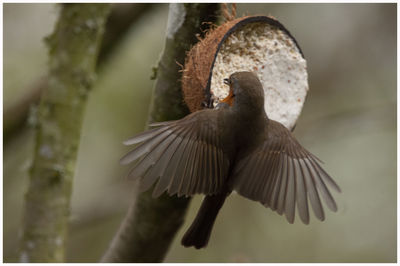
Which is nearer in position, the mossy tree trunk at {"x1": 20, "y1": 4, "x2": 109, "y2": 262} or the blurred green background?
the mossy tree trunk at {"x1": 20, "y1": 4, "x2": 109, "y2": 262}

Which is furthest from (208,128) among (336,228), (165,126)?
(336,228)

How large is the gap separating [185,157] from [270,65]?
0.61 metres

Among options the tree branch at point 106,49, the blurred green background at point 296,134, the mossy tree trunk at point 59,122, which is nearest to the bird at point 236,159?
the mossy tree trunk at point 59,122

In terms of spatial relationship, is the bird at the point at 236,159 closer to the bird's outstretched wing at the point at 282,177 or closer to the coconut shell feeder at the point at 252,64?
the bird's outstretched wing at the point at 282,177

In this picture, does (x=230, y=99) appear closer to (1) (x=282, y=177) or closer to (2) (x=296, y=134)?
(1) (x=282, y=177)

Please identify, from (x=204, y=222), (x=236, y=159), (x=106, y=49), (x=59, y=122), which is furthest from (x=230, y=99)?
(x=106, y=49)

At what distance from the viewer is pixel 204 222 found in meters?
2.27

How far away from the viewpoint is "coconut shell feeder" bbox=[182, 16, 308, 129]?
2.10m

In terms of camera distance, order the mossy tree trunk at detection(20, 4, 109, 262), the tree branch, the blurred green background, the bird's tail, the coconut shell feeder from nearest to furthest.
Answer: the coconut shell feeder, the bird's tail, the mossy tree trunk at detection(20, 4, 109, 262), the tree branch, the blurred green background

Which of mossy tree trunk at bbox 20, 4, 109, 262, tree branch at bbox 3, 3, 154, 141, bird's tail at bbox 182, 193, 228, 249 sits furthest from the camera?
tree branch at bbox 3, 3, 154, 141

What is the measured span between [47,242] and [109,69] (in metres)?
1.30

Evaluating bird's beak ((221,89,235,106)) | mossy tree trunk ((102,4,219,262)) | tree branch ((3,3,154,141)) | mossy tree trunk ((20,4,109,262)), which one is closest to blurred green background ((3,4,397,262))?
tree branch ((3,3,154,141))

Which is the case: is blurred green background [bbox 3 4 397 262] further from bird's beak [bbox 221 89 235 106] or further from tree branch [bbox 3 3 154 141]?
bird's beak [bbox 221 89 235 106]

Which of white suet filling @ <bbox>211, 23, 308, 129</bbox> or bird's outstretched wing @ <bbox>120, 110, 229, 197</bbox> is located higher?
white suet filling @ <bbox>211, 23, 308, 129</bbox>
